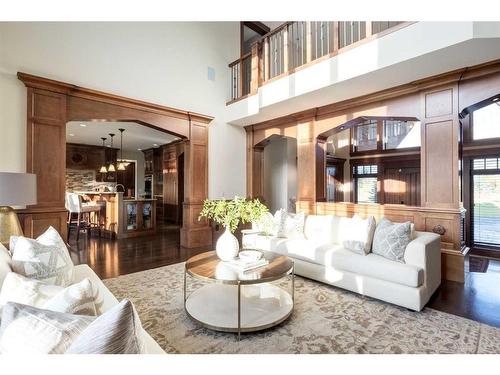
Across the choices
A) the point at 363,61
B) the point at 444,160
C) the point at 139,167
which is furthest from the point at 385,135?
the point at 139,167

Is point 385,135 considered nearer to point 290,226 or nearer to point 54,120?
point 290,226

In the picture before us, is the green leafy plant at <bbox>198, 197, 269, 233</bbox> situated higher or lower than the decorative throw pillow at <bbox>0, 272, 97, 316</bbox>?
higher

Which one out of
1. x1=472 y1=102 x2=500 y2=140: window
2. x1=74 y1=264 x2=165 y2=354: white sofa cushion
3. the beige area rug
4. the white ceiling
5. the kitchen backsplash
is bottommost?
the beige area rug

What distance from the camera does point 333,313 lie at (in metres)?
2.51

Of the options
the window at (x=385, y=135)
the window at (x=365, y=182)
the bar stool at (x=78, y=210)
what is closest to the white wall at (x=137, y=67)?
the bar stool at (x=78, y=210)

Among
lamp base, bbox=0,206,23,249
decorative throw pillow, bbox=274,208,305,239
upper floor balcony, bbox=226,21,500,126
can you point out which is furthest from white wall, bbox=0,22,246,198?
decorative throw pillow, bbox=274,208,305,239

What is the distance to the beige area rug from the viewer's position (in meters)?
1.96

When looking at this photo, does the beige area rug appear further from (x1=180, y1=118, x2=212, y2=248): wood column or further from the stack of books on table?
(x1=180, y1=118, x2=212, y2=248): wood column

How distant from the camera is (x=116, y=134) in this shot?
7.58 metres

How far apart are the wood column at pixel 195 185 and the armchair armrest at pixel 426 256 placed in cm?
384

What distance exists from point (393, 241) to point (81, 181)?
9.98m
